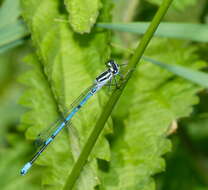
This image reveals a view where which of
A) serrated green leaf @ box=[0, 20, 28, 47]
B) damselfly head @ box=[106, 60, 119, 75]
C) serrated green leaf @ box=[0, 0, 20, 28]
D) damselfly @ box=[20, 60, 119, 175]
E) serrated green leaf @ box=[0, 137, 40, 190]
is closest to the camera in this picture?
damselfly @ box=[20, 60, 119, 175]

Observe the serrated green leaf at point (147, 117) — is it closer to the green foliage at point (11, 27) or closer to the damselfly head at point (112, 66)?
the damselfly head at point (112, 66)

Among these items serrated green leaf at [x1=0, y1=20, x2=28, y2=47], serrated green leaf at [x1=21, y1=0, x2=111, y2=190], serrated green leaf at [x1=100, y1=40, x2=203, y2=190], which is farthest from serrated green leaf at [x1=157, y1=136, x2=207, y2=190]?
serrated green leaf at [x1=0, y1=20, x2=28, y2=47]

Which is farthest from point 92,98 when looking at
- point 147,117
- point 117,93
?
point 117,93

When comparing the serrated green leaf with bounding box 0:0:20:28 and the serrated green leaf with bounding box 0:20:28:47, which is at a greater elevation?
the serrated green leaf with bounding box 0:0:20:28

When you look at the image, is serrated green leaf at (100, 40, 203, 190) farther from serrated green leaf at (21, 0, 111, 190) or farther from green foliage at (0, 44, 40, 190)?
green foliage at (0, 44, 40, 190)

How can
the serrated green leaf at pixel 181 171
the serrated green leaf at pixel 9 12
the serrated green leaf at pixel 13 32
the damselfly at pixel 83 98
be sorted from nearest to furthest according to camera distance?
the damselfly at pixel 83 98, the serrated green leaf at pixel 13 32, the serrated green leaf at pixel 9 12, the serrated green leaf at pixel 181 171

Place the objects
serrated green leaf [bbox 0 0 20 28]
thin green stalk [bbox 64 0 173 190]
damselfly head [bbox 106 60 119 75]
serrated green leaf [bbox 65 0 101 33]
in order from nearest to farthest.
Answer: thin green stalk [bbox 64 0 173 190] < serrated green leaf [bbox 65 0 101 33] < damselfly head [bbox 106 60 119 75] < serrated green leaf [bbox 0 0 20 28]

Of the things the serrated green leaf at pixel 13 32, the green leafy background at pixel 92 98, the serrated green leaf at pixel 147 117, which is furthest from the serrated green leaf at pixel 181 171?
the serrated green leaf at pixel 13 32
